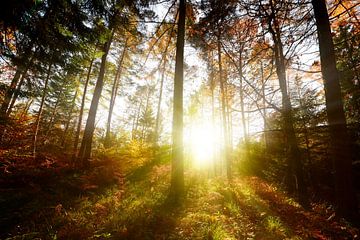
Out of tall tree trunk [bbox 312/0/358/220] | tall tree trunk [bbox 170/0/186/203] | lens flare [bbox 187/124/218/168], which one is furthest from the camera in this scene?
lens flare [bbox 187/124/218/168]

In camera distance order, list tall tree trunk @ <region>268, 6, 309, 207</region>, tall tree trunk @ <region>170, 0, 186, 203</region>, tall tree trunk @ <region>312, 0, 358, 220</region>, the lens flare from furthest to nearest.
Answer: the lens flare, tall tree trunk @ <region>268, 6, 309, 207</region>, tall tree trunk @ <region>170, 0, 186, 203</region>, tall tree trunk @ <region>312, 0, 358, 220</region>

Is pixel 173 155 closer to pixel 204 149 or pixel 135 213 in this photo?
pixel 135 213

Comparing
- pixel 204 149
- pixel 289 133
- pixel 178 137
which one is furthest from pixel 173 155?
pixel 204 149

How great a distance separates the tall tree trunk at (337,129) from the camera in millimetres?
4453

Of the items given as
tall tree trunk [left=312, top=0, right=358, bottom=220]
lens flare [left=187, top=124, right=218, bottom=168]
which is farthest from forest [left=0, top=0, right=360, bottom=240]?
lens flare [left=187, top=124, right=218, bottom=168]

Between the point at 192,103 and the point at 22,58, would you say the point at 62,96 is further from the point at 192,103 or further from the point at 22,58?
the point at 22,58

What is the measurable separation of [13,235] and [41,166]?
17.5 feet

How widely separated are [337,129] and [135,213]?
18.2ft

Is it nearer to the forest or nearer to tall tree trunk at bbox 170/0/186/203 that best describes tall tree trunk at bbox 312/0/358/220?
the forest

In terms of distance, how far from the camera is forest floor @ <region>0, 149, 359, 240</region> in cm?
453

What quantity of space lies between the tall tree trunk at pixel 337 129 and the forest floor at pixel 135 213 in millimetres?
508

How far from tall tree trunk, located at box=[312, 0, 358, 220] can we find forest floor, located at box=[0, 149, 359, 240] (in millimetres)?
508

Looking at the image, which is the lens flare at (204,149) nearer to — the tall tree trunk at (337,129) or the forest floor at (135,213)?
the forest floor at (135,213)

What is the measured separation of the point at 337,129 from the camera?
459 cm
